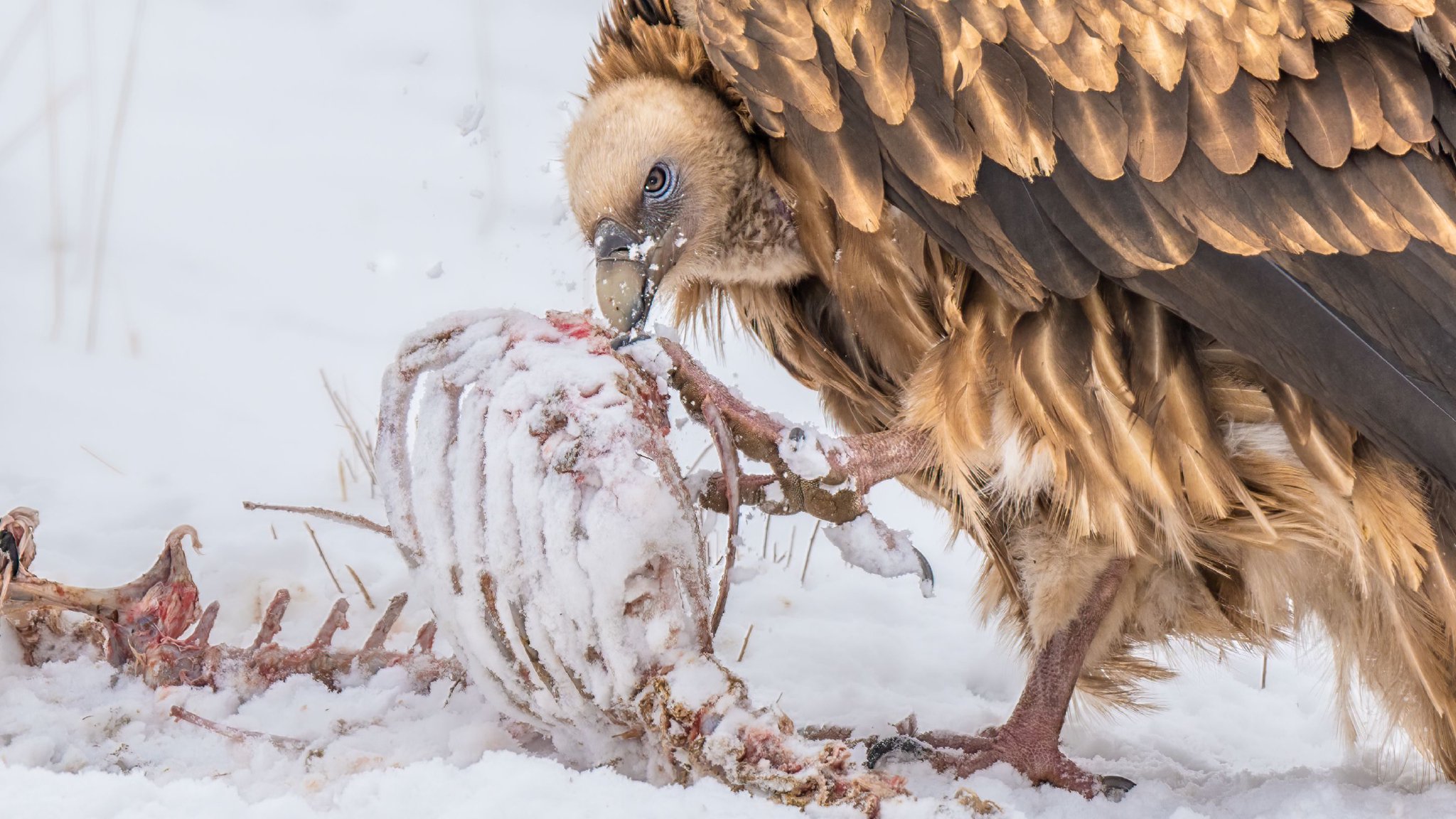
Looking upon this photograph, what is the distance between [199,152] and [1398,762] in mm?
3826

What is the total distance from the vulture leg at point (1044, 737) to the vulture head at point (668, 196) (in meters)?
0.79

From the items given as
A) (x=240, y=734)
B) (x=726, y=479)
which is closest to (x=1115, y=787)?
(x=726, y=479)

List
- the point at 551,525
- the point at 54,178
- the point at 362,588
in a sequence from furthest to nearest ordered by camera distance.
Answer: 1. the point at 54,178
2. the point at 362,588
3. the point at 551,525

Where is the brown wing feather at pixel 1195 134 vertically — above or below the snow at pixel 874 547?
above

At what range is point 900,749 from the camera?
2227 mm

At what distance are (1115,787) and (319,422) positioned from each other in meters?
2.20

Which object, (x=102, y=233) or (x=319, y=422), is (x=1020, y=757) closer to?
(x=319, y=422)

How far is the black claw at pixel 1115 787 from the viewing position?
2131 mm

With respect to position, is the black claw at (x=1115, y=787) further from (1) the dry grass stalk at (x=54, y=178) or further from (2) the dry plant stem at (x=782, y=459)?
(1) the dry grass stalk at (x=54, y=178)

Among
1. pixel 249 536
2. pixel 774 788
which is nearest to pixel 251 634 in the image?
pixel 249 536

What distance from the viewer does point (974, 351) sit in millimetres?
1935

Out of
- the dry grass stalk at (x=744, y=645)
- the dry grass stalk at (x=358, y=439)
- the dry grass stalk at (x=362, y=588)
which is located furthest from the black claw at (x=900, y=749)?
the dry grass stalk at (x=358, y=439)

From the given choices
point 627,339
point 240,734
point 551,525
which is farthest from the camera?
point 627,339

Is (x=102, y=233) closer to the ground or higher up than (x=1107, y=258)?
closer to the ground
